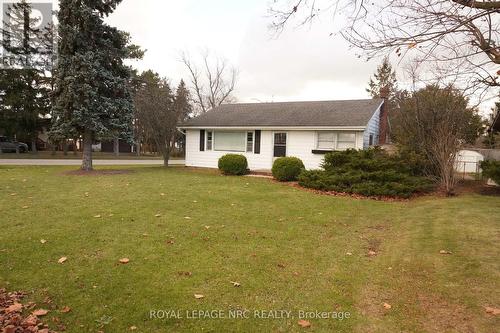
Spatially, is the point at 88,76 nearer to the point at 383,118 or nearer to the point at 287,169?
the point at 287,169

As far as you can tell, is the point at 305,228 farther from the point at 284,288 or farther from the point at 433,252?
the point at 284,288

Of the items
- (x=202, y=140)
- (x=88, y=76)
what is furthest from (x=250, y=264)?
(x=202, y=140)

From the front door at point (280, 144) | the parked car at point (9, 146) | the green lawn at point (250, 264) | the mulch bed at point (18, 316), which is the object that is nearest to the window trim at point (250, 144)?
the front door at point (280, 144)

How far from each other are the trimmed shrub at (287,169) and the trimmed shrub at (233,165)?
8.43ft

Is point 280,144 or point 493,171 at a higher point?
point 280,144

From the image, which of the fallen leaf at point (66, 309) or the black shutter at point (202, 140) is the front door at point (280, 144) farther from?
the fallen leaf at point (66, 309)

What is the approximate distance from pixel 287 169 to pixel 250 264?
10.0m

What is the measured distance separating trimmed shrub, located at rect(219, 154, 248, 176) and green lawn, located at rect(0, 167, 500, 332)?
8.04 meters

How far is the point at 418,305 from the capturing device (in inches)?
151

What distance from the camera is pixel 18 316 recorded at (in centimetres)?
339

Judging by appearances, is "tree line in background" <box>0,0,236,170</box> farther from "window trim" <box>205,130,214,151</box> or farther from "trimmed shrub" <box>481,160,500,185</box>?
"trimmed shrub" <box>481,160,500,185</box>

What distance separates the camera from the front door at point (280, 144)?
1833cm

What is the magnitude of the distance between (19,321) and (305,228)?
5.06 m

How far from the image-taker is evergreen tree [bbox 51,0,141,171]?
16.1m
